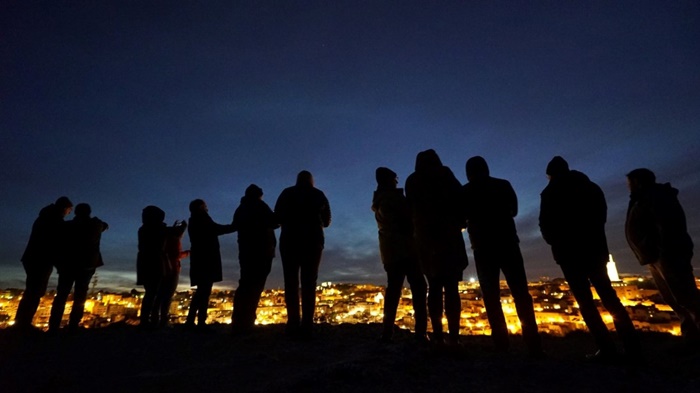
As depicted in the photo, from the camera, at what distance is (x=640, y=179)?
530 cm

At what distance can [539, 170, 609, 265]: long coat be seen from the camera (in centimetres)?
438

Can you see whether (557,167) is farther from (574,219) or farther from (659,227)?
(659,227)

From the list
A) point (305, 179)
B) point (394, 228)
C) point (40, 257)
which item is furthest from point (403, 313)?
point (40, 257)

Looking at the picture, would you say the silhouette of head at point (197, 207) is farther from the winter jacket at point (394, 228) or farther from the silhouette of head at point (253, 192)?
the winter jacket at point (394, 228)

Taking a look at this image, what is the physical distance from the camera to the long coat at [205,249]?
21.7ft

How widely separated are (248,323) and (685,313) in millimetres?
6952

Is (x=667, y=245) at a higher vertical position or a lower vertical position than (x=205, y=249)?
lower

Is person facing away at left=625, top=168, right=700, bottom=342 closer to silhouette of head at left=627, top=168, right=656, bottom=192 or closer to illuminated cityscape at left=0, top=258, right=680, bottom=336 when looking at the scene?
silhouette of head at left=627, top=168, right=656, bottom=192

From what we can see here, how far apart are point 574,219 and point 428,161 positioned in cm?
211

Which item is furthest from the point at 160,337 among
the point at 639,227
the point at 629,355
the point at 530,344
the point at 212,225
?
the point at 639,227

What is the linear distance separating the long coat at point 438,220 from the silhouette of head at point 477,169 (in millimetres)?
439

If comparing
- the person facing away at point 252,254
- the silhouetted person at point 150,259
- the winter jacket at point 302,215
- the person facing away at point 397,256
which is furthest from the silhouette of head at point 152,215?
the person facing away at point 397,256

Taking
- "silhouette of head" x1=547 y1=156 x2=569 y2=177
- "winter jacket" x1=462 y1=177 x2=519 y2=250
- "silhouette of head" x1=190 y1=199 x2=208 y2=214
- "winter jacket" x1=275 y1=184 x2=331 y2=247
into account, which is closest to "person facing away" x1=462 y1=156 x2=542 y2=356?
"winter jacket" x1=462 y1=177 x2=519 y2=250

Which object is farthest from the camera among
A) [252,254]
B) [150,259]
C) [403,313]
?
[403,313]
